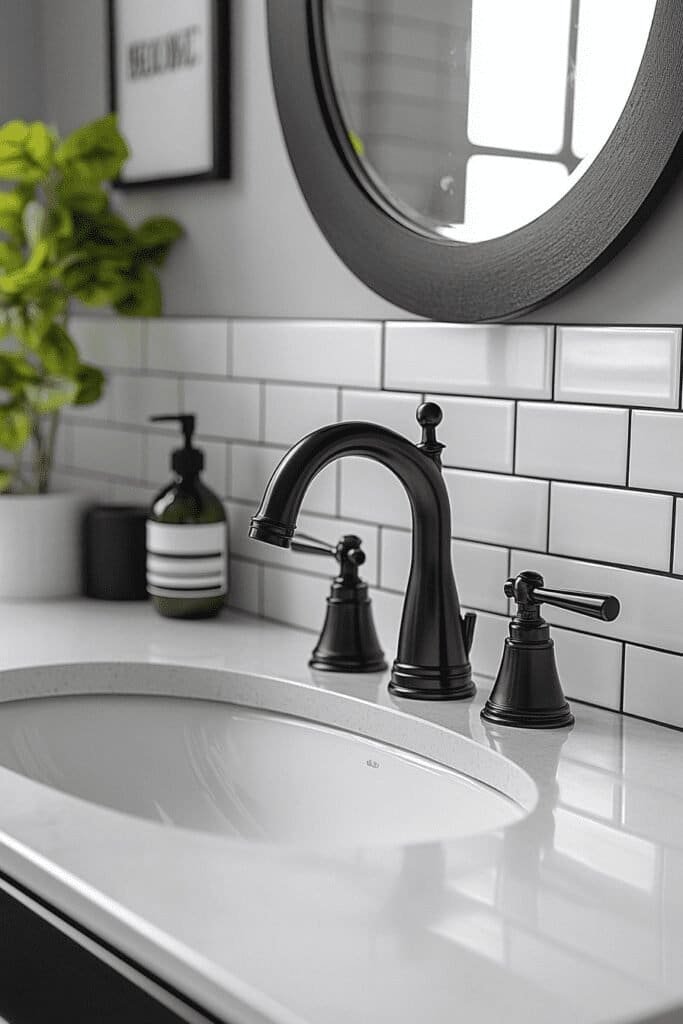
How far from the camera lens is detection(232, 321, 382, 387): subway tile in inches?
52.8

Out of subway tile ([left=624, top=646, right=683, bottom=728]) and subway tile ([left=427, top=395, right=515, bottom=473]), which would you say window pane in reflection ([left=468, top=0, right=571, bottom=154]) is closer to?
subway tile ([left=427, top=395, right=515, bottom=473])

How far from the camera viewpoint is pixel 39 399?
1.61 meters

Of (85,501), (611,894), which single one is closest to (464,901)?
(611,894)

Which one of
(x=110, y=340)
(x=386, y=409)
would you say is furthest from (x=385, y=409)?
(x=110, y=340)

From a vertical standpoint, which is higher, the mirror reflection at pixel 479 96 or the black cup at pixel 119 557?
the mirror reflection at pixel 479 96

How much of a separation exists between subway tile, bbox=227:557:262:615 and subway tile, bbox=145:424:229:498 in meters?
0.09

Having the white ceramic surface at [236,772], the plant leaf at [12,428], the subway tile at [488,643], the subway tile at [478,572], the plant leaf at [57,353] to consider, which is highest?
the plant leaf at [57,353]

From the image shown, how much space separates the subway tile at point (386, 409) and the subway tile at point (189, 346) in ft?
0.77

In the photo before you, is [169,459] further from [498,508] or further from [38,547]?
[498,508]

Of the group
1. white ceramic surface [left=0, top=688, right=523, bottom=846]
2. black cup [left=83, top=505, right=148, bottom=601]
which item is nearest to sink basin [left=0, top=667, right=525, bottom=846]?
white ceramic surface [left=0, top=688, right=523, bottom=846]

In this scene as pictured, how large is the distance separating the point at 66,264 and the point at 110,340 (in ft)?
0.64

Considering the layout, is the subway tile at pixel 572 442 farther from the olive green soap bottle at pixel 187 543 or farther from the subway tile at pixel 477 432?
the olive green soap bottle at pixel 187 543

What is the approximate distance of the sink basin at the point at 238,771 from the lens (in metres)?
1.02

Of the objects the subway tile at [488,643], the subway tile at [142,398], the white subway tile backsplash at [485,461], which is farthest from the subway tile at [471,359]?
the subway tile at [142,398]
